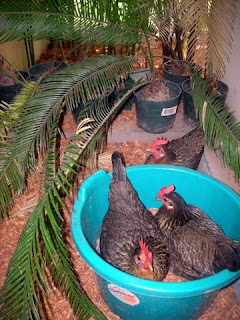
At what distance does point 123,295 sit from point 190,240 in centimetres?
54

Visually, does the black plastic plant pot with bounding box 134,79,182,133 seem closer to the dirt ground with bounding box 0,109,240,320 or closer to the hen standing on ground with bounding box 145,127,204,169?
the hen standing on ground with bounding box 145,127,204,169

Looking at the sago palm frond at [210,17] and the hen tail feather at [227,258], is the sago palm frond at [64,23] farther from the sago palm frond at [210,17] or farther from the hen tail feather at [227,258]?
the hen tail feather at [227,258]

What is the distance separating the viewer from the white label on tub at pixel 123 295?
1353mm

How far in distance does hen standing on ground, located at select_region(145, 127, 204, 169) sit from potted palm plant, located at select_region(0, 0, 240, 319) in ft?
1.36

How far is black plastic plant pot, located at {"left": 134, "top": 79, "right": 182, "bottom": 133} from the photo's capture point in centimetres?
269

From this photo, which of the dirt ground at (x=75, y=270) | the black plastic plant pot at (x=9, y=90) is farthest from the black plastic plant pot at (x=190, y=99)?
the black plastic plant pot at (x=9, y=90)

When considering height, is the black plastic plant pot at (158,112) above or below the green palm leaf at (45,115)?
below

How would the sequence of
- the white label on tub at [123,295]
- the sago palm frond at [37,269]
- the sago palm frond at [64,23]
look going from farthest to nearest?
the sago palm frond at [64,23] < the white label on tub at [123,295] < the sago palm frond at [37,269]

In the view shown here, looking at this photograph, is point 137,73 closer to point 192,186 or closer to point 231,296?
point 192,186

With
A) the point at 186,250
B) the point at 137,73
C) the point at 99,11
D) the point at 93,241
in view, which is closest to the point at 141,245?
the point at 186,250

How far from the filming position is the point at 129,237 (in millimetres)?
1663

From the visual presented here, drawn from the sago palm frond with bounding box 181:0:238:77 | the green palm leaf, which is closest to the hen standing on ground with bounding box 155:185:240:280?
the green palm leaf

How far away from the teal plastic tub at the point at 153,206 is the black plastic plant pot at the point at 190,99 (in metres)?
1.09

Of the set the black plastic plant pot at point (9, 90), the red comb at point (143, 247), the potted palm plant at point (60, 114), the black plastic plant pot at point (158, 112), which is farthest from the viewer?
the black plastic plant pot at point (9, 90)
